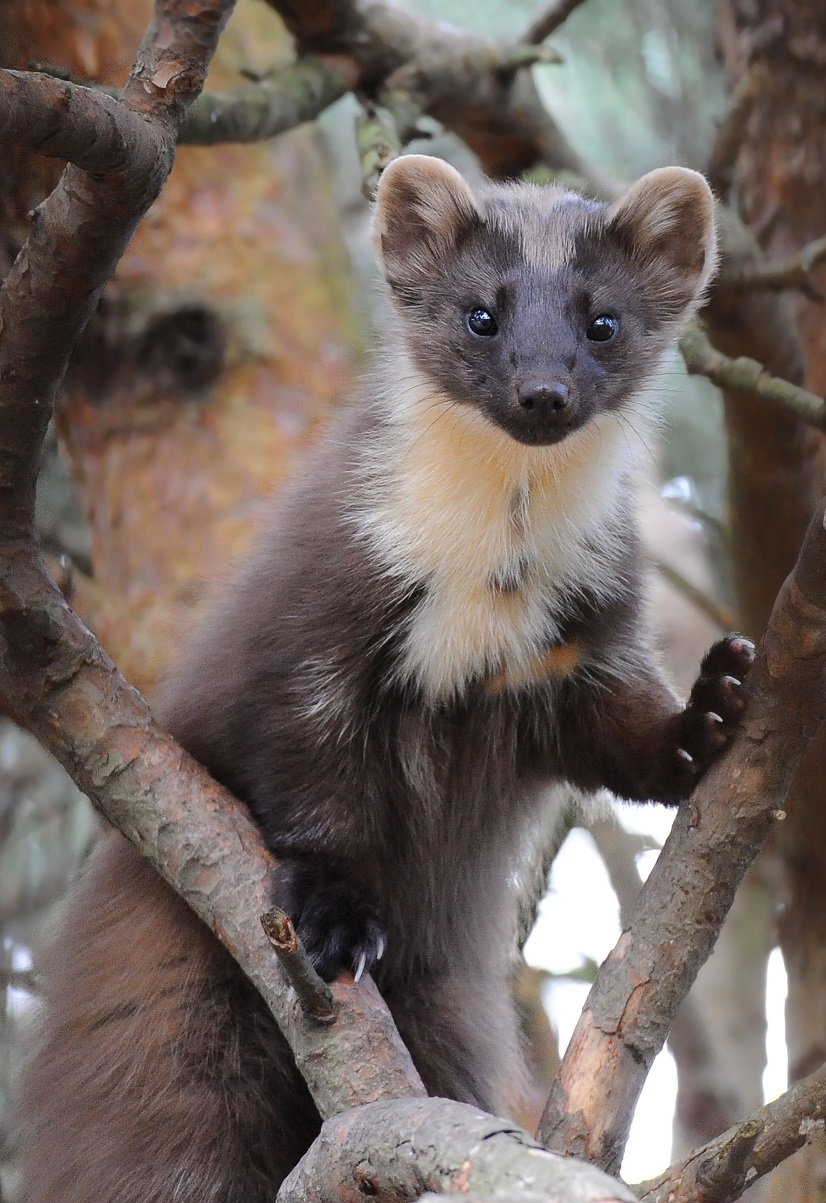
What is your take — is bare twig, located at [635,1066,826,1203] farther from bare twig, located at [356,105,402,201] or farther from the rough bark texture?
the rough bark texture

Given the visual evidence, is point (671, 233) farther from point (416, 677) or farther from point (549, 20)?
point (549, 20)

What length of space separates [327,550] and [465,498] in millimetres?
462

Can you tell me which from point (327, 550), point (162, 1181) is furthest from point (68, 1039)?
point (327, 550)

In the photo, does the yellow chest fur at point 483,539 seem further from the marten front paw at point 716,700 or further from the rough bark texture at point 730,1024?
the rough bark texture at point 730,1024

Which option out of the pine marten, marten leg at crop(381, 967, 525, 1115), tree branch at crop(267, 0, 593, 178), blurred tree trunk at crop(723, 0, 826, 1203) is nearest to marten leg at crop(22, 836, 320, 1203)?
the pine marten

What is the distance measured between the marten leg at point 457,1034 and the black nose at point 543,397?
210cm

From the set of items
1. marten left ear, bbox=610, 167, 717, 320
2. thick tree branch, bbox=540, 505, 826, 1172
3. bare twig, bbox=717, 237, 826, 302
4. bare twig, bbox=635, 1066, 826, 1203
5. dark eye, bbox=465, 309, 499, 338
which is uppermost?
bare twig, bbox=717, 237, 826, 302

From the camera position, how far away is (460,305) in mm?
4598

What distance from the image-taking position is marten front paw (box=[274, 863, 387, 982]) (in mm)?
3994

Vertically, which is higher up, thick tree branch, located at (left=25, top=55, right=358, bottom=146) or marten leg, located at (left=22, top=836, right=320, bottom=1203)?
thick tree branch, located at (left=25, top=55, right=358, bottom=146)

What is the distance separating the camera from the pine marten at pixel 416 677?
436 centimetres

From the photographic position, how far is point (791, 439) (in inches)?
251

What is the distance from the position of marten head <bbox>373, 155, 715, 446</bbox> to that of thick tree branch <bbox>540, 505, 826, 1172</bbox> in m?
1.18

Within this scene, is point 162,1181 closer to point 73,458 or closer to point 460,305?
point 460,305
